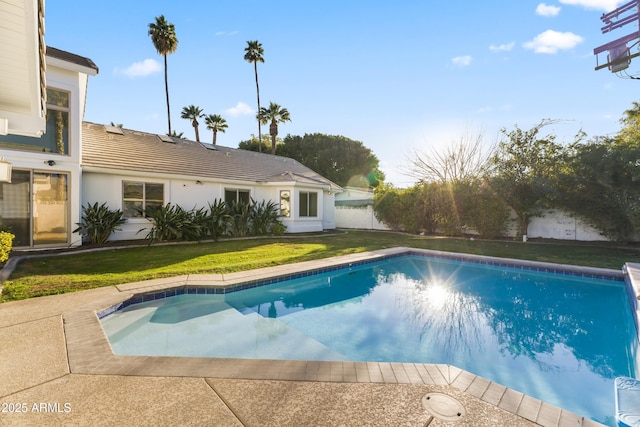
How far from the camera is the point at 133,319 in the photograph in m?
5.05

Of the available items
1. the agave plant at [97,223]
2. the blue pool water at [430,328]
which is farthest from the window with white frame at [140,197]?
the blue pool water at [430,328]

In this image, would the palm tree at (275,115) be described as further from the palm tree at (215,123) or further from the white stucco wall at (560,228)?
the white stucco wall at (560,228)

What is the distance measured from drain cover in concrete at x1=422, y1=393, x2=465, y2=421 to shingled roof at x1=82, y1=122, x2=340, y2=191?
40.8 feet

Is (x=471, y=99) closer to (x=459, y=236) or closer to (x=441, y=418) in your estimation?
(x=459, y=236)

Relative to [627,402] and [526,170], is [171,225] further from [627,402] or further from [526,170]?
[526,170]

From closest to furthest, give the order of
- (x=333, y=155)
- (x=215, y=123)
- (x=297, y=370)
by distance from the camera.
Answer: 1. (x=297, y=370)
2. (x=215, y=123)
3. (x=333, y=155)

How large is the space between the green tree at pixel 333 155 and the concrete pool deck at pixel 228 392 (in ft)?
108

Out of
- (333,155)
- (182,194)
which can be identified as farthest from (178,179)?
(333,155)

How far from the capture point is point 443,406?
2514 mm

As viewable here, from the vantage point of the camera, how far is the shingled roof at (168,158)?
38.8 feet

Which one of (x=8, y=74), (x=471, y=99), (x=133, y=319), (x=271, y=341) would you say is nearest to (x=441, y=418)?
(x=271, y=341)

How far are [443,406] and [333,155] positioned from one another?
1352 inches

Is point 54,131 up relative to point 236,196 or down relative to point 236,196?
up

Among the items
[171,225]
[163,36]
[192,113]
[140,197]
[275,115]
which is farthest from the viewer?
[192,113]
